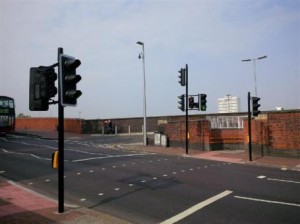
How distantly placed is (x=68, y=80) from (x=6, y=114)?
1224 inches

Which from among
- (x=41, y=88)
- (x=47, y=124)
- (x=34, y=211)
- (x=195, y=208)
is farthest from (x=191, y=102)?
(x=47, y=124)

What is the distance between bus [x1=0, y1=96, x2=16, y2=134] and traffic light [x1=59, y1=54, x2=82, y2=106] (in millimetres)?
29467

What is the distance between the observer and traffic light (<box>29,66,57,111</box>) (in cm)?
837

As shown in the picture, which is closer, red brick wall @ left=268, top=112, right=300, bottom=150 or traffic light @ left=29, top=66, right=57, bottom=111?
traffic light @ left=29, top=66, right=57, bottom=111

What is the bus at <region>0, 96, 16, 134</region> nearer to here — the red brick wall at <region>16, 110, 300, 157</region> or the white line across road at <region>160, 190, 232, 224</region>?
the red brick wall at <region>16, 110, 300, 157</region>

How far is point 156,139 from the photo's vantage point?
28312mm

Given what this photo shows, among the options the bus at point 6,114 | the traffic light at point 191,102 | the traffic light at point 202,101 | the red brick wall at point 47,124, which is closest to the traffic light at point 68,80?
the traffic light at point 191,102

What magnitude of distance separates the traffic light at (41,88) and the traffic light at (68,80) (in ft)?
0.98

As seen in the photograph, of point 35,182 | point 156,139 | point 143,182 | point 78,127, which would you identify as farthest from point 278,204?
point 78,127

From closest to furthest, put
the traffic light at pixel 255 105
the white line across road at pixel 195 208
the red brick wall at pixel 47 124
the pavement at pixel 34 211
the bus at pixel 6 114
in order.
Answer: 1. the pavement at pixel 34 211
2. the white line across road at pixel 195 208
3. the traffic light at pixel 255 105
4. the bus at pixel 6 114
5. the red brick wall at pixel 47 124

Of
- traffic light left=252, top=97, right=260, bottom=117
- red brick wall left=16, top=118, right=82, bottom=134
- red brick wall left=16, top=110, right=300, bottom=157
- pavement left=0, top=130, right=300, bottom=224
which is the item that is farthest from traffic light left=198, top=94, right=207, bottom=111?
red brick wall left=16, top=118, right=82, bottom=134

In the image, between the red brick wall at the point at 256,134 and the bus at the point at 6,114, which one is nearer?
the red brick wall at the point at 256,134

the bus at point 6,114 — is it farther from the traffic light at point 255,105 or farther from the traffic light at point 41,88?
the traffic light at point 41,88

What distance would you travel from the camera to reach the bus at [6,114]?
35.7m
